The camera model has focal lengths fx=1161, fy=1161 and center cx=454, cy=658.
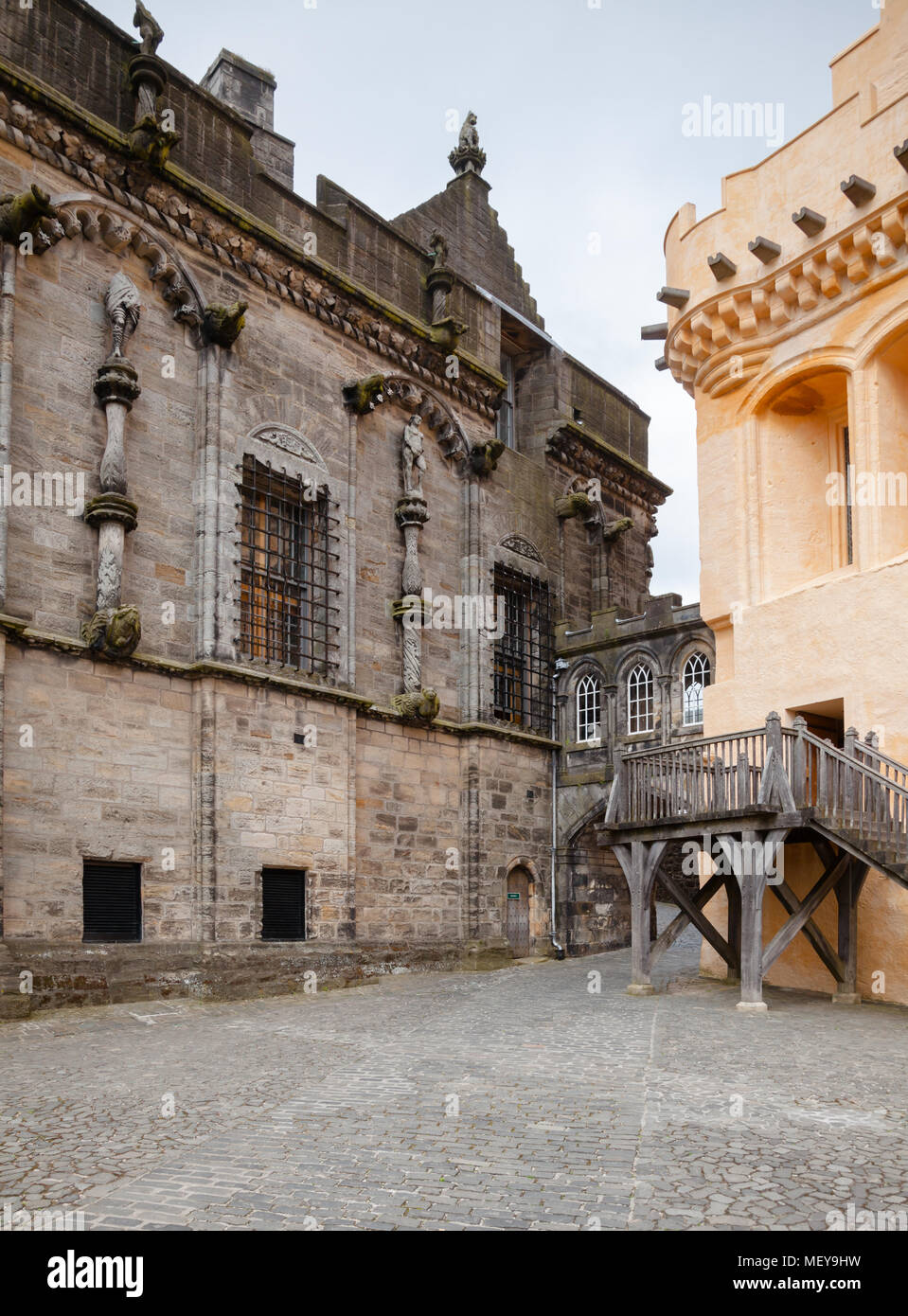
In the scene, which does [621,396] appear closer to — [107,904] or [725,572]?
[725,572]

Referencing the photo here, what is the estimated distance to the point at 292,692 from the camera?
16250 mm

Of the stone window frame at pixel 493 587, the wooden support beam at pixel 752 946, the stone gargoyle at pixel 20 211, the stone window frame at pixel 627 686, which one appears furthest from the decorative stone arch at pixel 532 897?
the stone gargoyle at pixel 20 211

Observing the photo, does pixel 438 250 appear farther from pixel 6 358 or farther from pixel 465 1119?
pixel 465 1119

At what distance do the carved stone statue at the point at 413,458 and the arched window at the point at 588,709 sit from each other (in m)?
5.38

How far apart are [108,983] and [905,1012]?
28.9ft

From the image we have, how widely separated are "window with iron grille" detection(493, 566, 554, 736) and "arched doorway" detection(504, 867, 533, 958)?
2900mm

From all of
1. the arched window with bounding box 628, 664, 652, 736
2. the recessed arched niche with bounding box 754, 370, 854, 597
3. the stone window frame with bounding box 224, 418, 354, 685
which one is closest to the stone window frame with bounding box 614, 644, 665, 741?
the arched window with bounding box 628, 664, 652, 736

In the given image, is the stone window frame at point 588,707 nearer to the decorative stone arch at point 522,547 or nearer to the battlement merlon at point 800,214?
the decorative stone arch at point 522,547


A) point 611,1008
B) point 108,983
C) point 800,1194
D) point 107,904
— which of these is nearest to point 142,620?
point 107,904

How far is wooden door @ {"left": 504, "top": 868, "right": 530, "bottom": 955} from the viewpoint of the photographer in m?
20.6

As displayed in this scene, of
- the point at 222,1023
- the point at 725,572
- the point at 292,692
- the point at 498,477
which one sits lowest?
the point at 222,1023

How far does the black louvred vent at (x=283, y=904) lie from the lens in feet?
51.4

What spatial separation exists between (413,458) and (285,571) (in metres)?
3.77

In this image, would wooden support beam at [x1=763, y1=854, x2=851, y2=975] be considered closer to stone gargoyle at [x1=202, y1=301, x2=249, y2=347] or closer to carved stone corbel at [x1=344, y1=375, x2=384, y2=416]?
carved stone corbel at [x1=344, y1=375, x2=384, y2=416]
